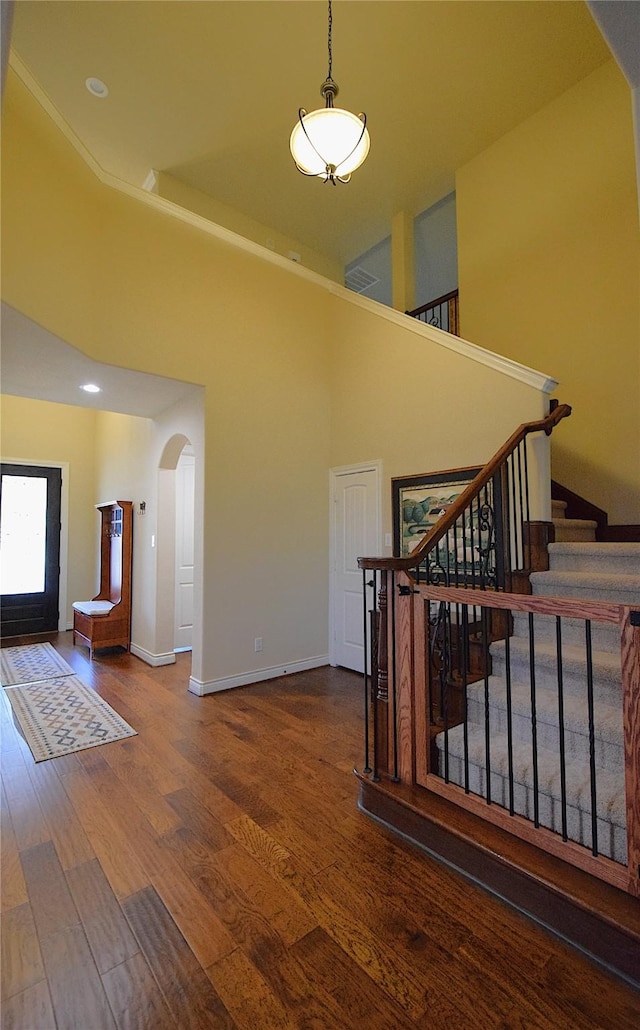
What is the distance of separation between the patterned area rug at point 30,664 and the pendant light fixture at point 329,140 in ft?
16.2

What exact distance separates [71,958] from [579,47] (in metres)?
7.02

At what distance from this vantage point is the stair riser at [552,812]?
64.0 inches

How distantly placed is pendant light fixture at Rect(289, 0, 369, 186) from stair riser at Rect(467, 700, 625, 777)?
335 cm

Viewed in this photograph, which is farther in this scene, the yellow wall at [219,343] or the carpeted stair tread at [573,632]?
the yellow wall at [219,343]

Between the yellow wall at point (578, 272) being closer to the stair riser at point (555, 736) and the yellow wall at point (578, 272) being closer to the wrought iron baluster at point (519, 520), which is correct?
the wrought iron baluster at point (519, 520)

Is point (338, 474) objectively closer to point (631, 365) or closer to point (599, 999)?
point (631, 365)

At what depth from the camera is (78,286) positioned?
3178 millimetres

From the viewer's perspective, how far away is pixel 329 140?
107 inches

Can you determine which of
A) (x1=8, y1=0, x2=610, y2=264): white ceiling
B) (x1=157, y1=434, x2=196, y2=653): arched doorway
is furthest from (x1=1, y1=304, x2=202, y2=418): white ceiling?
(x1=8, y1=0, x2=610, y2=264): white ceiling

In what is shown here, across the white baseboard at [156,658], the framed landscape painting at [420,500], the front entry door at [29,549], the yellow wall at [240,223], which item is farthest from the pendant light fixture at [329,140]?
the front entry door at [29,549]

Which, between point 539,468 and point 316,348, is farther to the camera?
point 316,348

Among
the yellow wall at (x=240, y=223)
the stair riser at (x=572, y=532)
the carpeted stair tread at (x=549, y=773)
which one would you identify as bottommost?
the carpeted stair tread at (x=549, y=773)

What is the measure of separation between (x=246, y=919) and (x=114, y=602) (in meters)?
4.56

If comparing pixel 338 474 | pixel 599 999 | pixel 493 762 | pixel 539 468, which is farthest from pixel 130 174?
pixel 599 999
